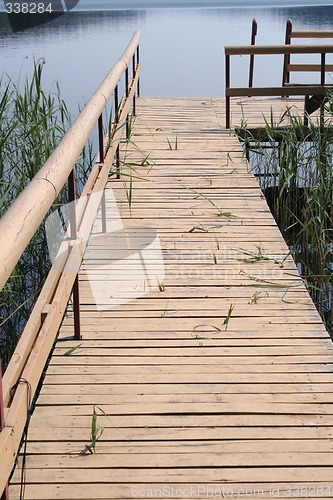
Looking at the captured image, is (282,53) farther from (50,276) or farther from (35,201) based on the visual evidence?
(35,201)

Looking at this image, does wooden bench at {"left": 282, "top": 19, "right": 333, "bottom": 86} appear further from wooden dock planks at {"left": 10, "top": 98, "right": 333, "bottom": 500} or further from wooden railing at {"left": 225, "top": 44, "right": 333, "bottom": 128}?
wooden dock planks at {"left": 10, "top": 98, "right": 333, "bottom": 500}

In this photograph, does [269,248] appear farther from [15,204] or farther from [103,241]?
[15,204]

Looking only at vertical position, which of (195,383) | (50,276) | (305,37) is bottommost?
(305,37)

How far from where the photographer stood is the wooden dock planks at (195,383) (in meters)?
2.25

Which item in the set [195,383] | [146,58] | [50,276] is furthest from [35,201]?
[146,58]

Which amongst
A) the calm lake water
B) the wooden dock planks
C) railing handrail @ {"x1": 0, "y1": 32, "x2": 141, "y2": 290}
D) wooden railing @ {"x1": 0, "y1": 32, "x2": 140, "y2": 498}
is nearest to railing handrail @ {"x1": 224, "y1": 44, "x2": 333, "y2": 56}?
the wooden dock planks

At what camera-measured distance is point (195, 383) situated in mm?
2732

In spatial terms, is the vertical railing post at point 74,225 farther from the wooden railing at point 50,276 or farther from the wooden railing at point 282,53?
the wooden railing at point 282,53

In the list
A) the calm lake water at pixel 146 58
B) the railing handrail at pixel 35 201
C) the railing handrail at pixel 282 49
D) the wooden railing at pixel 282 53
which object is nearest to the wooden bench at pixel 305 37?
the wooden railing at pixel 282 53

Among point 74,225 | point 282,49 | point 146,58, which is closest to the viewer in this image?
point 74,225

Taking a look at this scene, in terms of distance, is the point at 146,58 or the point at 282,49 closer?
the point at 282,49

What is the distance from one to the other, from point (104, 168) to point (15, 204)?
2.22 meters

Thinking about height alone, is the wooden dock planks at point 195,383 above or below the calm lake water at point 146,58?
above

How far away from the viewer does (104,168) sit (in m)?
4.16
